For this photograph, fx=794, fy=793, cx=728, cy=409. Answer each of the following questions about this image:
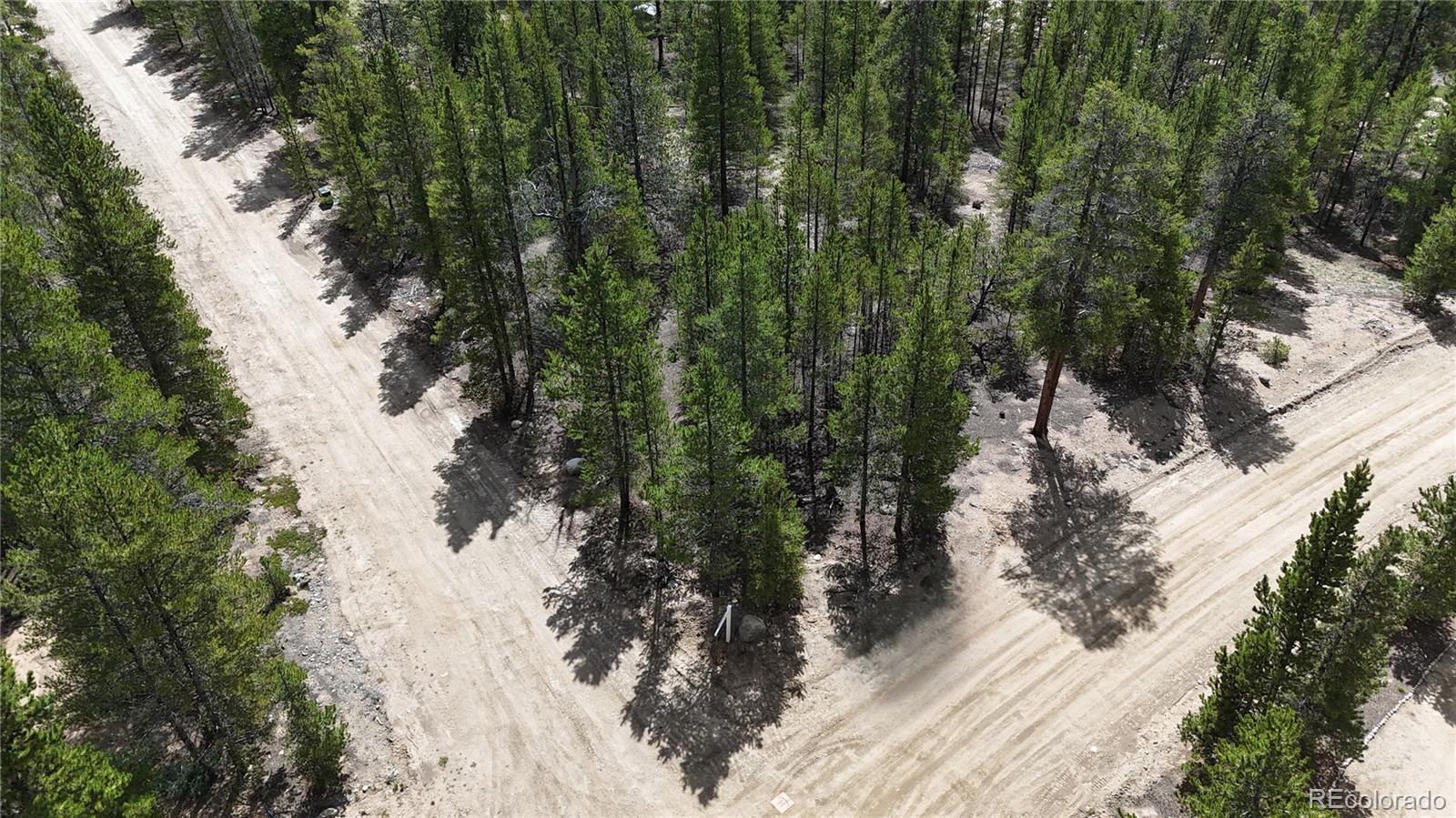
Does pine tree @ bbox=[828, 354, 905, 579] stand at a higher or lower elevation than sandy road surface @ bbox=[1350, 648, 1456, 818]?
higher

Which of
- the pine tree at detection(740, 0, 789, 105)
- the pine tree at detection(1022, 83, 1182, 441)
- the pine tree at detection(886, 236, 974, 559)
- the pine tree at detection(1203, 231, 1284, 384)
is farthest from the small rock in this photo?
the pine tree at detection(740, 0, 789, 105)

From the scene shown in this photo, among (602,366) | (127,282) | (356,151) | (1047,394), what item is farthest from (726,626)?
(356,151)

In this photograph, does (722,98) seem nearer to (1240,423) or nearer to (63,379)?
(1240,423)

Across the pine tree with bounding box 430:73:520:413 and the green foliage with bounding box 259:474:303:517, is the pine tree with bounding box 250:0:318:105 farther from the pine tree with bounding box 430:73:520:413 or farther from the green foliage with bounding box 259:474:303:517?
the green foliage with bounding box 259:474:303:517

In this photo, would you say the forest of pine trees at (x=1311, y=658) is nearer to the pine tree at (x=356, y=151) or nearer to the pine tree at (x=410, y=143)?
the pine tree at (x=410, y=143)

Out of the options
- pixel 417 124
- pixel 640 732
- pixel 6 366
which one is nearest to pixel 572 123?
pixel 417 124
